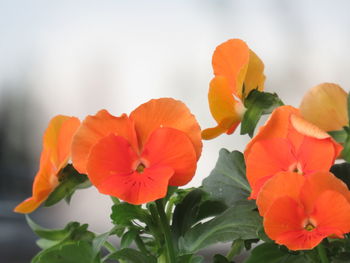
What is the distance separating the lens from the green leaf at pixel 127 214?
42cm

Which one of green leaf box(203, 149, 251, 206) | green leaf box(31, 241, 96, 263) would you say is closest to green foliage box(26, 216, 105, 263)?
green leaf box(31, 241, 96, 263)

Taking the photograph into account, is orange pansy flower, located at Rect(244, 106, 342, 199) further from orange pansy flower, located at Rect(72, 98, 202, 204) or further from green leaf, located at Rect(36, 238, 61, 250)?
green leaf, located at Rect(36, 238, 61, 250)

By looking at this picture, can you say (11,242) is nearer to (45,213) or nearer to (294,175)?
(45,213)

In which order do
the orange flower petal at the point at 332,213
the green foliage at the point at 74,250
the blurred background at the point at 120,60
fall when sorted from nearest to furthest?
the orange flower petal at the point at 332,213
the green foliage at the point at 74,250
the blurred background at the point at 120,60

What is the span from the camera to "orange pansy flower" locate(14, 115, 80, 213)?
1.43ft

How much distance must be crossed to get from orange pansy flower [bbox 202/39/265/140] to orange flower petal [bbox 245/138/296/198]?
0.25 ft

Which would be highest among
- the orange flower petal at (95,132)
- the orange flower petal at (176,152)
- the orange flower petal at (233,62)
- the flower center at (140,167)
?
the orange flower petal at (233,62)

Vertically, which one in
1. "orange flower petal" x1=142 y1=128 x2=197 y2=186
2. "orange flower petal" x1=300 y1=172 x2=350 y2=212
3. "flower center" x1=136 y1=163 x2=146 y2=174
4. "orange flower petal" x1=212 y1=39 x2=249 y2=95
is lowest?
"orange flower petal" x1=300 y1=172 x2=350 y2=212

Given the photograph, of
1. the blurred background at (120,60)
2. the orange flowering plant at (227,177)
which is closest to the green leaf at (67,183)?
the orange flowering plant at (227,177)

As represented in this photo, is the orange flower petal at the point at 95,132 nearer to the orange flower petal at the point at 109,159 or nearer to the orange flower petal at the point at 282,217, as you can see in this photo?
the orange flower petal at the point at 109,159

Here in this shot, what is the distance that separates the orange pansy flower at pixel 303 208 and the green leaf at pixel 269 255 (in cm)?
8

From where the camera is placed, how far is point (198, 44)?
1.72 meters

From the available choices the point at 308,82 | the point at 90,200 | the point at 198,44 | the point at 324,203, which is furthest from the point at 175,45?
the point at 324,203

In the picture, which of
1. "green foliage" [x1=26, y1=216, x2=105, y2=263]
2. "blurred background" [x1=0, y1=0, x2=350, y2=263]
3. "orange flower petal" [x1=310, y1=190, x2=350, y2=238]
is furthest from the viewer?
"blurred background" [x1=0, y1=0, x2=350, y2=263]
